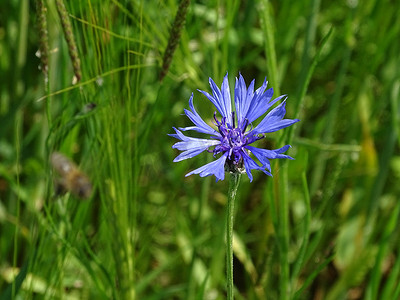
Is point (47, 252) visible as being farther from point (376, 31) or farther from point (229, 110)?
point (376, 31)

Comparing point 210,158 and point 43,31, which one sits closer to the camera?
point 43,31

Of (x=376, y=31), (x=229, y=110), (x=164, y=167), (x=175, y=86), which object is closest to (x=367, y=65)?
(x=376, y=31)

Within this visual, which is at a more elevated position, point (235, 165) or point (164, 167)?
point (164, 167)

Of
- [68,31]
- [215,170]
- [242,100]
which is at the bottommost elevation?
[215,170]

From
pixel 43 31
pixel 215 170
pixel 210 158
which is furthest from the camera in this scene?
pixel 210 158

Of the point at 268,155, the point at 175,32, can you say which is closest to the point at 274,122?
the point at 268,155

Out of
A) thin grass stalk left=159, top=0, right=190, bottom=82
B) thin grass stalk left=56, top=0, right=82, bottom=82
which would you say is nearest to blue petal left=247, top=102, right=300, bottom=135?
thin grass stalk left=159, top=0, right=190, bottom=82

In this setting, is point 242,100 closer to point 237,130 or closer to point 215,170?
point 237,130

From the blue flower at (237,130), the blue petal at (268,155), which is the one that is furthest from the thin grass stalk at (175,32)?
the blue petal at (268,155)
